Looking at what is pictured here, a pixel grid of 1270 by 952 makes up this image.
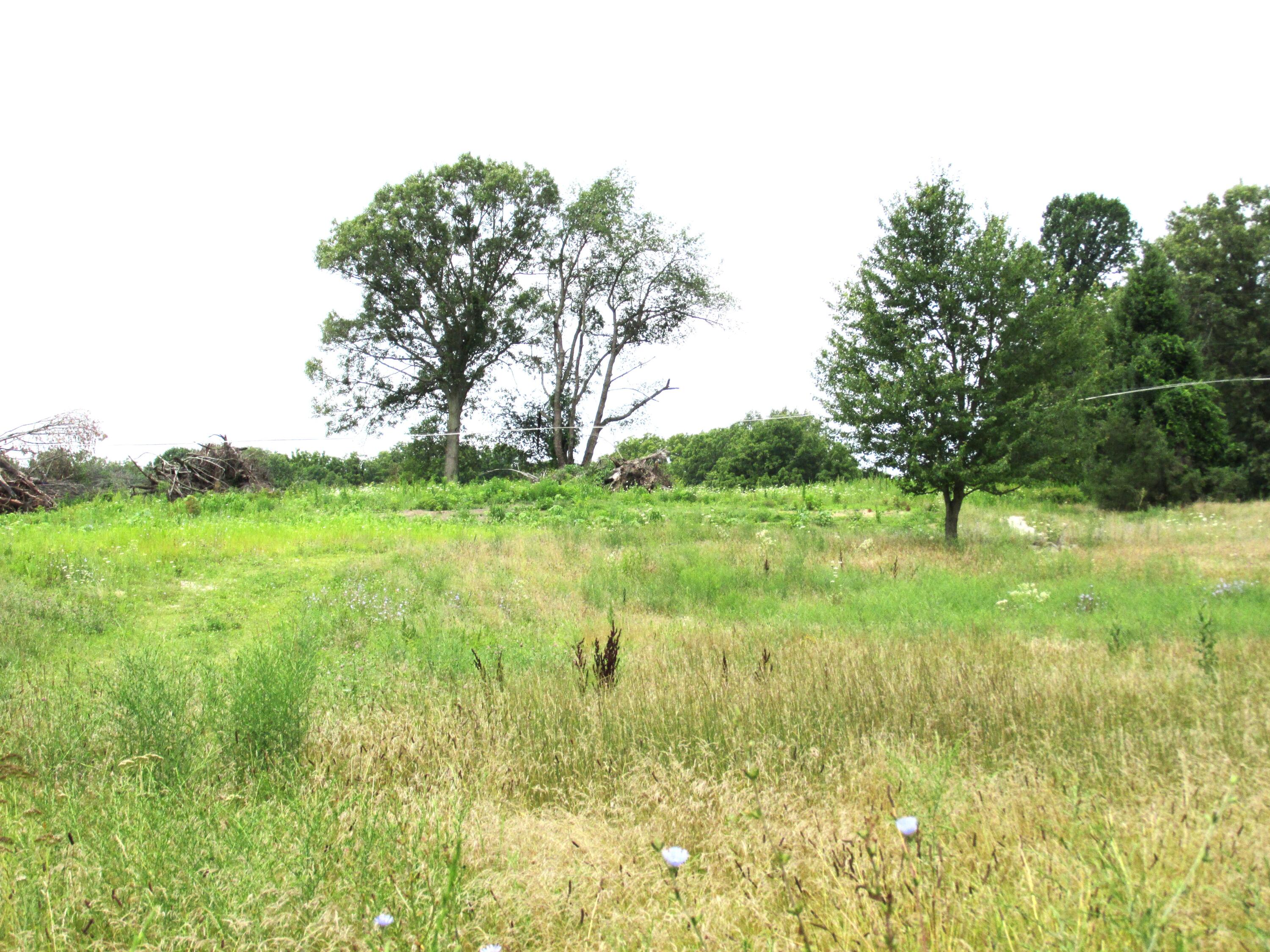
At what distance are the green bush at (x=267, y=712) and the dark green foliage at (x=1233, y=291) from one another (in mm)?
33800

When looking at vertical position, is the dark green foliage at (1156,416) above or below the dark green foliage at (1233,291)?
below

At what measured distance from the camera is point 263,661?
446 centimetres

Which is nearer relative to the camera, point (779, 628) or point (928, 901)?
point (928, 901)

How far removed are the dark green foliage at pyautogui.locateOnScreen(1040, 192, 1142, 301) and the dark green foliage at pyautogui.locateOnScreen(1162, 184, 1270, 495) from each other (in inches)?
326

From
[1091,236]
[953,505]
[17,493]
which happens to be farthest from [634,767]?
[1091,236]

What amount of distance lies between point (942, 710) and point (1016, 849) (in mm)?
1971

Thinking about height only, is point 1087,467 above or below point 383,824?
above

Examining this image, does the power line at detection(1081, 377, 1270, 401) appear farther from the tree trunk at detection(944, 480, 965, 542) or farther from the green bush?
the green bush

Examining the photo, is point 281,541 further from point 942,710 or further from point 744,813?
point 744,813

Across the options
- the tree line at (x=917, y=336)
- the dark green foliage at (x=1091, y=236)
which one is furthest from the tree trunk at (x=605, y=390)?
the dark green foliage at (x=1091, y=236)

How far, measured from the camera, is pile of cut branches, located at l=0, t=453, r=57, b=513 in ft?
54.7

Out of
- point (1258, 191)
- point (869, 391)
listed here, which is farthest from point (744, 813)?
point (1258, 191)

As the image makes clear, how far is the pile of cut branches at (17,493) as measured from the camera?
54.7 feet

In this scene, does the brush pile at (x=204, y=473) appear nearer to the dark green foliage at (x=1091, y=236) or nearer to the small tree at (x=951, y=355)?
the small tree at (x=951, y=355)
